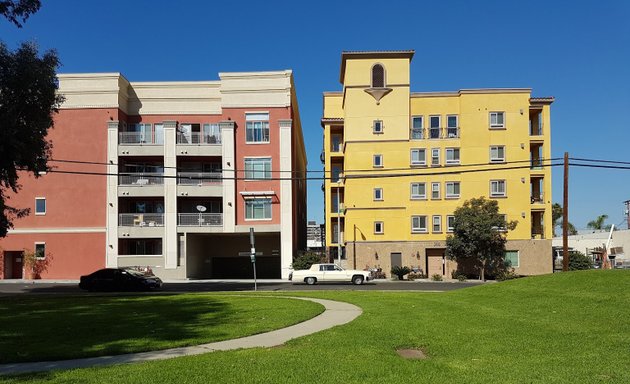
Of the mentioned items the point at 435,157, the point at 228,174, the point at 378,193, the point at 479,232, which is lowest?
the point at 479,232

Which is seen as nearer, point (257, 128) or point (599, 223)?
point (257, 128)

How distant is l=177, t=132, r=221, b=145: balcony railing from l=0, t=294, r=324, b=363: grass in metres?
26.8

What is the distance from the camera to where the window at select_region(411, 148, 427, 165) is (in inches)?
1748

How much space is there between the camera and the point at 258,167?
43844mm

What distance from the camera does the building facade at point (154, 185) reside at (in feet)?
141

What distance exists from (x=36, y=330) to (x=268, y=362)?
7.10 m

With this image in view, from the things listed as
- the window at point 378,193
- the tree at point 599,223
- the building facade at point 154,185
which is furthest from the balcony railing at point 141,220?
the tree at point 599,223

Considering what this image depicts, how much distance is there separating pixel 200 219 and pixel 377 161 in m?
16.0

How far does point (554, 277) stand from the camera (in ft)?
56.6

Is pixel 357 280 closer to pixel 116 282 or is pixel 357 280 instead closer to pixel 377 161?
pixel 377 161

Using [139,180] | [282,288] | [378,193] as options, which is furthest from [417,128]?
[139,180]

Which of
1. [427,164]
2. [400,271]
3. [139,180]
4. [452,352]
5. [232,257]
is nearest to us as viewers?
[452,352]

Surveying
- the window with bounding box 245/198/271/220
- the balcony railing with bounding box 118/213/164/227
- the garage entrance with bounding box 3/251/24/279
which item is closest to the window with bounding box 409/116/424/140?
the window with bounding box 245/198/271/220

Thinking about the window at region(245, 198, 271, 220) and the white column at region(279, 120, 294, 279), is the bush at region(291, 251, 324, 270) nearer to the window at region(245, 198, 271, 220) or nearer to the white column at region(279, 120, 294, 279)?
the white column at region(279, 120, 294, 279)
